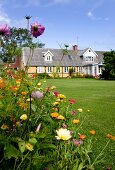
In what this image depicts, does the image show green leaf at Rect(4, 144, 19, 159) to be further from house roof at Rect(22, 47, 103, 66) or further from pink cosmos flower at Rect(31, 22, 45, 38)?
house roof at Rect(22, 47, 103, 66)

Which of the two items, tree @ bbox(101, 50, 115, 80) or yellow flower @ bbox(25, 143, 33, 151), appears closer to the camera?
yellow flower @ bbox(25, 143, 33, 151)

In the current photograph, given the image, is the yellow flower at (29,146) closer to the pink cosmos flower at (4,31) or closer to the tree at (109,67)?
the pink cosmos flower at (4,31)

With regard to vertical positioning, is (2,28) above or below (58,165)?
above

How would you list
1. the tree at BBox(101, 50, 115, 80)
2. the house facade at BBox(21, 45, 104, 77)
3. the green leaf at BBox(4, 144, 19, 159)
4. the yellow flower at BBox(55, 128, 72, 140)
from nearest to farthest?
the yellow flower at BBox(55, 128, 72, 140), the green leaf at BBox(4, 144, 19, 159), the tree at BBox(101, 50, 115, 80), the house facade at BBox(21, 45, 104, 77)

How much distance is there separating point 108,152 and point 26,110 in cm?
232

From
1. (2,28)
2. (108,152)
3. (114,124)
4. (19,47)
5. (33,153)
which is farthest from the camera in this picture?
(114,124)

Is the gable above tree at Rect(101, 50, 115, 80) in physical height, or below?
above

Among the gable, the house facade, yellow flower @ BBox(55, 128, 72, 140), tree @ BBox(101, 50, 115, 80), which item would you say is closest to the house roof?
the house facade

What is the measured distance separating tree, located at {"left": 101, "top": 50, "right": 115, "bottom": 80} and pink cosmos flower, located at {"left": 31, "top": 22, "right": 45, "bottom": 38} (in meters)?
47.5

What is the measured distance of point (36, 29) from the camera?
2.78 metres

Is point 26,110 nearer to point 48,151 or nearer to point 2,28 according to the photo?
point 48,151

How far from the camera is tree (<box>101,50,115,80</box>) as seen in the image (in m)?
50.4

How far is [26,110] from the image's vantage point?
3.16 meters

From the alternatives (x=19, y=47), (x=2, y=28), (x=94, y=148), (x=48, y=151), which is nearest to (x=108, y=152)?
(x=94, y=148)
